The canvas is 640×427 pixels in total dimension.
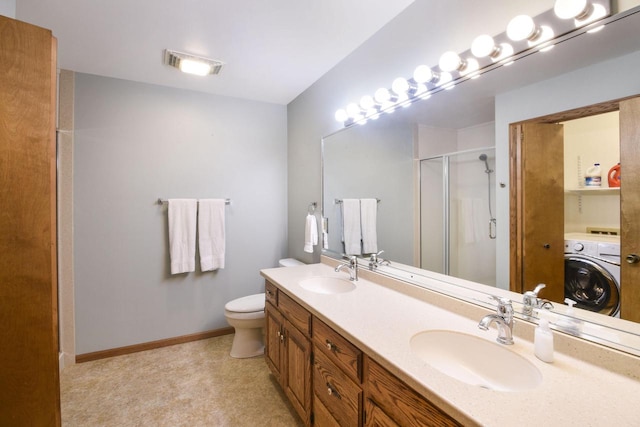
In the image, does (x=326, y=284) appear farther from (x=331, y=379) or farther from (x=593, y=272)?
(x=593, y=272)

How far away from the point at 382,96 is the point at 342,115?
45 cm

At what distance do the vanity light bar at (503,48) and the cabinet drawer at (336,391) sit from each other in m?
1.43

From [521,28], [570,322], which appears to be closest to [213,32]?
[521,28]

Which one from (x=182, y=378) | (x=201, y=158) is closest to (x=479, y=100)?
(x=201, y=158)

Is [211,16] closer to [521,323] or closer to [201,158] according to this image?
[201,158]

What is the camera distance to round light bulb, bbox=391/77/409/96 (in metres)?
1.61

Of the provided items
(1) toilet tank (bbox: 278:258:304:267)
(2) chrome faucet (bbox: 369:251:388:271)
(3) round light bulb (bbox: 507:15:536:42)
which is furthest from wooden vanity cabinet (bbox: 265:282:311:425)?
(3) round light bulb (bbox: 507:15:536:42)

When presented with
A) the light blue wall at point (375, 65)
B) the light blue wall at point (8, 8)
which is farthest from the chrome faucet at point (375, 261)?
the light blue wall at point (8, 8)

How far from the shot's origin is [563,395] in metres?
0.74

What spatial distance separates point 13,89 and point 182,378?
6.61ft

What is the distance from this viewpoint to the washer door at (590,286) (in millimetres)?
938

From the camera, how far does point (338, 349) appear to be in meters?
1.21

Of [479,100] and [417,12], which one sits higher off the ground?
[417,12]

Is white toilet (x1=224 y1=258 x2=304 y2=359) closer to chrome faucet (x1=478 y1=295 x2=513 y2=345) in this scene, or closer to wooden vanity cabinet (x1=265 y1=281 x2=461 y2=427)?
wooden vanity cabinet (x1=265 y1=281 x2=461 y2=427)
